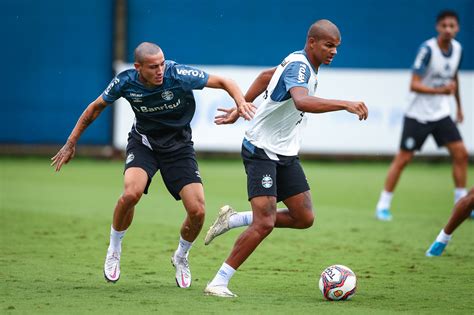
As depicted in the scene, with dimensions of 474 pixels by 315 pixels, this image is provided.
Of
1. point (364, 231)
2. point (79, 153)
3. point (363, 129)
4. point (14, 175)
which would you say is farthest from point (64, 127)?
point (364, 231)

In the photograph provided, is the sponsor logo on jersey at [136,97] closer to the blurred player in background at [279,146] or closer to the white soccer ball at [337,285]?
the blurred player in background at [279,146]

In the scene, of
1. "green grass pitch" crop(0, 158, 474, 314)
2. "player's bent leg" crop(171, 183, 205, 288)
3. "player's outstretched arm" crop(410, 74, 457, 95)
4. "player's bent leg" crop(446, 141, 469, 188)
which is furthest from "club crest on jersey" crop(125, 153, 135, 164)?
"player's bent leg" crop(446, 141, 469, 188)

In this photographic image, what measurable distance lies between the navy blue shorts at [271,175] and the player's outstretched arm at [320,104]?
2.55ft

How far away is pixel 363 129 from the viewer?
21312mm

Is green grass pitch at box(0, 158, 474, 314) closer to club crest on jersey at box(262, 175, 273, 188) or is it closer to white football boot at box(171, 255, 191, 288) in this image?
white football boot at box(171, 255, 191, 288)

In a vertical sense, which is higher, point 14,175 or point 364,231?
point 364,231

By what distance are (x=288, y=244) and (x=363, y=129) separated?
10519 mm

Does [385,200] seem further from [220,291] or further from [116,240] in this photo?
[220,291]

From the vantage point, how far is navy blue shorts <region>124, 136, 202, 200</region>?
8555mm

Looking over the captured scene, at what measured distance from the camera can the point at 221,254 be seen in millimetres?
10398

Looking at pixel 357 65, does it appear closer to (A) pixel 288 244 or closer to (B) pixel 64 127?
(B) pixel 64 127

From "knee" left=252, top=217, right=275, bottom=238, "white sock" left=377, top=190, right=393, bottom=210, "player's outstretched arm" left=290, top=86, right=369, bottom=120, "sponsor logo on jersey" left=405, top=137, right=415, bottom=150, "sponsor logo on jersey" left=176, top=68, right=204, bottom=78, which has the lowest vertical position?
"white sock" left=377, top=190, right=393, bottom=210

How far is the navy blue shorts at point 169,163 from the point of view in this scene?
855cm

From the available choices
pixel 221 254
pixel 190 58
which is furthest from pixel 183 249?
pixel 190 58
